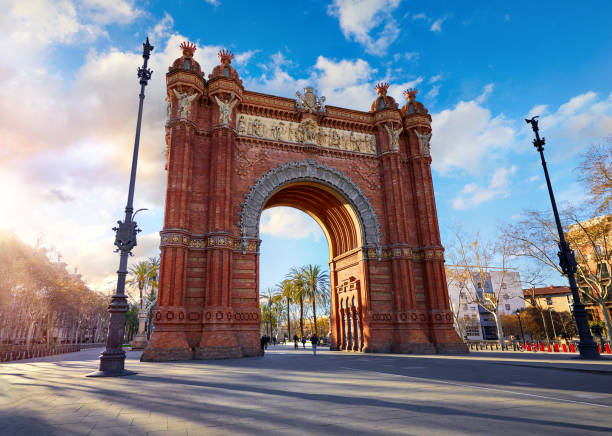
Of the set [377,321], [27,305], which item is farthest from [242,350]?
[27,305]

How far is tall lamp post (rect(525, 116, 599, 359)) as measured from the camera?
17375mm

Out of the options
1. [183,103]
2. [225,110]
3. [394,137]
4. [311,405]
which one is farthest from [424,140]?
[311,405]

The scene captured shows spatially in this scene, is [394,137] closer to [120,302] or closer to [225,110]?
[225,110]

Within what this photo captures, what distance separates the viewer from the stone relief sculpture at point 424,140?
29.6 m

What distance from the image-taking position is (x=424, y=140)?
29922 mm

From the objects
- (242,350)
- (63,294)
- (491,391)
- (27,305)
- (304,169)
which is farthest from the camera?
(63,294)

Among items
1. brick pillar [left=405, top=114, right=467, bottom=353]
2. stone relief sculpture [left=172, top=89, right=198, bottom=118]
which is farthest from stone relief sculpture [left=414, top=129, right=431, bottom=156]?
stone relief sculpture [left=172, top=89, right=198, bottom=118]

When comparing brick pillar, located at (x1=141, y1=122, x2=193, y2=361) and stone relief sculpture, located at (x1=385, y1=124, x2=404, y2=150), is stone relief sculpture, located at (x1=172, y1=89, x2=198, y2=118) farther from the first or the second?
stone relief sculpture, located at (x1=385, y1=124, x2=404, y2=150)

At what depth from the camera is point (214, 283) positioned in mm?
21531

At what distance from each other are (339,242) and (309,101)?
1244 centimetres

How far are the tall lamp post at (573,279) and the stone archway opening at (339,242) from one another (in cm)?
1253

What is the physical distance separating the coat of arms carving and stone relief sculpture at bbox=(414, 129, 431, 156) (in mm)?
8535

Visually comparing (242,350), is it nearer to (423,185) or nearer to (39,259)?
(423,185)

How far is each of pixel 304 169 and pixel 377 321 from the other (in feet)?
41.7
